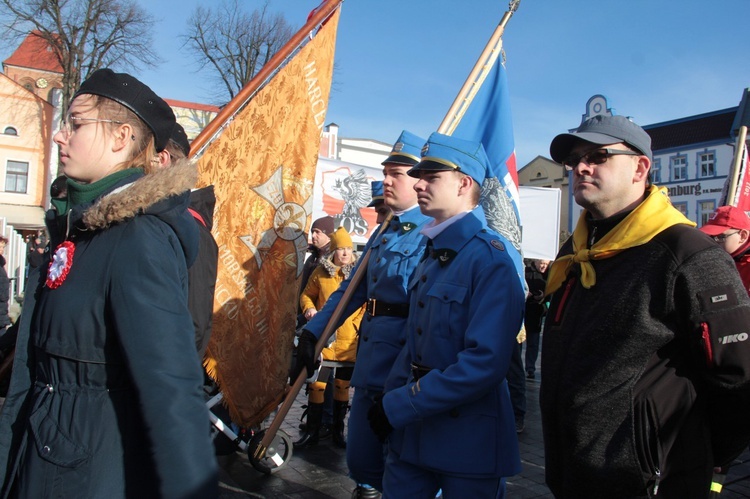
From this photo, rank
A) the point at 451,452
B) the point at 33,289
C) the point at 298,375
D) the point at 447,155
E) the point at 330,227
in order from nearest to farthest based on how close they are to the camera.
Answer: the point at 33,289 < the point at 451,452 < the point at 447,155 < the point at 298,375 < the point at 330,227

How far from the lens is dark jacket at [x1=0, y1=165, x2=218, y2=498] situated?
1.44 m

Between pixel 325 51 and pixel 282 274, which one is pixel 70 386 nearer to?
pixel 282 274

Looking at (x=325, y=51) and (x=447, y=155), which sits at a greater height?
(x=325, y=51)

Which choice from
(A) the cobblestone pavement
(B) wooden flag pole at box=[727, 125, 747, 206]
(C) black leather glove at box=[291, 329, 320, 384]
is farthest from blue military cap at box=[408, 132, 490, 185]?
(B) wooden flag pole at box=[727, 125, 747, 206]

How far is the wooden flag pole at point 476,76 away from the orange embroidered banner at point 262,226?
2.97ft

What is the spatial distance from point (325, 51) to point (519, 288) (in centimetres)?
247

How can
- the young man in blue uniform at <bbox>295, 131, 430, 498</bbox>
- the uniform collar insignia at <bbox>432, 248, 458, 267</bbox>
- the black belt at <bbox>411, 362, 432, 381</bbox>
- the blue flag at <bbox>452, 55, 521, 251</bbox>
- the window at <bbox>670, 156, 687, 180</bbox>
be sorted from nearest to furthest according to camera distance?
the black belt at <bbox>411, 362, 432, 381</bbox> → the uniform collar insignia at <bbox>432, 248, 458, 267</bbox> → the young man in blue uniform at <bbox>295, 131, 430, 498</bbox> → the blue flag at <bbox>452, 55, 521, 251</bbox> → the window at <bbox>670, 156, 687, 180</bbox>

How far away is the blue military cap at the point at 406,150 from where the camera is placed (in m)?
3.68

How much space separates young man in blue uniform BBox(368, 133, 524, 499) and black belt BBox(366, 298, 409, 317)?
47 cm

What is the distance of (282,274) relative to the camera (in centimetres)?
420

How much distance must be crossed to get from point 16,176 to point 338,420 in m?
30.9

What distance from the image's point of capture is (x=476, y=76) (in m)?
4.18

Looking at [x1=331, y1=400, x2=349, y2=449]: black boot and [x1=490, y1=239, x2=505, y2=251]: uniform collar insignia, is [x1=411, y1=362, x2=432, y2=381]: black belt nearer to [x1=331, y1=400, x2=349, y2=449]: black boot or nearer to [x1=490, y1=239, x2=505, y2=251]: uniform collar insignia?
[x1=490, y1=239, x2=505, y2=251]: uniform collar insignia

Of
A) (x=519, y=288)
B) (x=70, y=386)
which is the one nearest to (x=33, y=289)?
(x=70, y=386)
